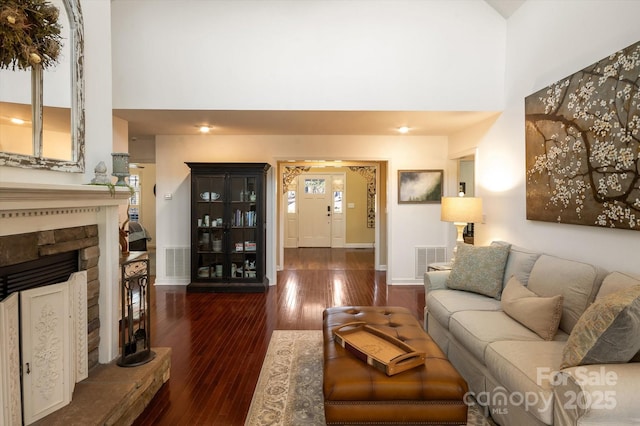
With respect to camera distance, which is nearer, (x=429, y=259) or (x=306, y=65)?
(x=306, y=65)

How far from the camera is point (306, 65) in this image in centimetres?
364

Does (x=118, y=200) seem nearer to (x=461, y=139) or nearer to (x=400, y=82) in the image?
(x=400, y=82)

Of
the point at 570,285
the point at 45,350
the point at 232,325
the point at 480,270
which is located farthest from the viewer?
the point at 232,325

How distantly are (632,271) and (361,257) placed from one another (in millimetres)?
5866

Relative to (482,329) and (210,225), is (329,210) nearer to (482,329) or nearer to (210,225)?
(210,225)

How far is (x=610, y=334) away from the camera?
59.6 inches

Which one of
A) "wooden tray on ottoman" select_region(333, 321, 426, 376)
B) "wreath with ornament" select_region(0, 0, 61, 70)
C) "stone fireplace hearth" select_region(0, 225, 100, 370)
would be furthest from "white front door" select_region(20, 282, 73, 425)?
"wooden tray on ottoman" select_region(333, 321, 426, 376)

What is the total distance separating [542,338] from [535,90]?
2.21 metres

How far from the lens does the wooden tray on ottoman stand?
1.79 m

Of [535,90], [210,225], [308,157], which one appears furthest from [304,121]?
[535,90]

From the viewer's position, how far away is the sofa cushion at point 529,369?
157 cm

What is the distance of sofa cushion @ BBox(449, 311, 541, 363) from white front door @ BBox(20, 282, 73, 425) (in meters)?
2.36

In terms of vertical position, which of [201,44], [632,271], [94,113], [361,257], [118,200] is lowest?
[361,257]

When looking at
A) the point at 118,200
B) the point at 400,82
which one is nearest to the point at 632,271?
the point at 400,82
